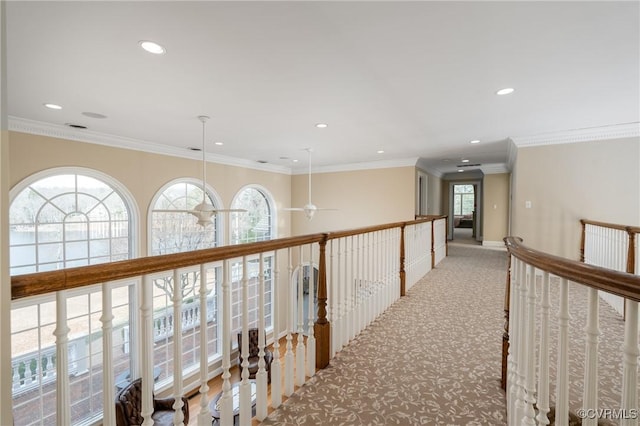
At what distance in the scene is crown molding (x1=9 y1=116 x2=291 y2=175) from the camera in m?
3.62

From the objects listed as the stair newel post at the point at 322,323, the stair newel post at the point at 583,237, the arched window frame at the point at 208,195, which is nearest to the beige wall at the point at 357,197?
the arched window frame at the point at 208,195

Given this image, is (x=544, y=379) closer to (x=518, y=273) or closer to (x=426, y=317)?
(x=518, y=273)

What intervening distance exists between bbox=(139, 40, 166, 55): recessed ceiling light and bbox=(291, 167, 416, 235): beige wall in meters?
5.84

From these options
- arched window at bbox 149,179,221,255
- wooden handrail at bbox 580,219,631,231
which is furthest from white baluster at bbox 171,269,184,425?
arched window at bbox 149,179,221,255

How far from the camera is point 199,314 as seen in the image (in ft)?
7.24

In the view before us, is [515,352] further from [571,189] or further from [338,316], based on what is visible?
[571,189]

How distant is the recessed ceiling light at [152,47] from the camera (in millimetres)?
1938

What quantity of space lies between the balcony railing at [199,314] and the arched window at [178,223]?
0.75 metres

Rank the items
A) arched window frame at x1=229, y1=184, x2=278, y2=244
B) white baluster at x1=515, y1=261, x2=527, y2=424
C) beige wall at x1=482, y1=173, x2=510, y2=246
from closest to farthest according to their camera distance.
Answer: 1. white baluster at x1=515, y1=261, x2=527, y2=424
2. arched window frame at x1=229, y1=184, x2=278, y2=244
3. beige wall at x1=482, y1=173, x2=510, y2=246

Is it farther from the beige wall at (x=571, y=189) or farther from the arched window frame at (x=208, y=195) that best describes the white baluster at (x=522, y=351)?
the arched window frame at (x=208, y=195)

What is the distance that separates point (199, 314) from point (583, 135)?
19.1ft

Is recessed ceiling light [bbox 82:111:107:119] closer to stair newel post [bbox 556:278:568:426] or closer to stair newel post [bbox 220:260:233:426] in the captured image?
stair newel post [bbox 220:260:233:426]

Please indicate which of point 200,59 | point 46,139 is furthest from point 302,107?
point 46,139

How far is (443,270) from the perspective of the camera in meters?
4.99
